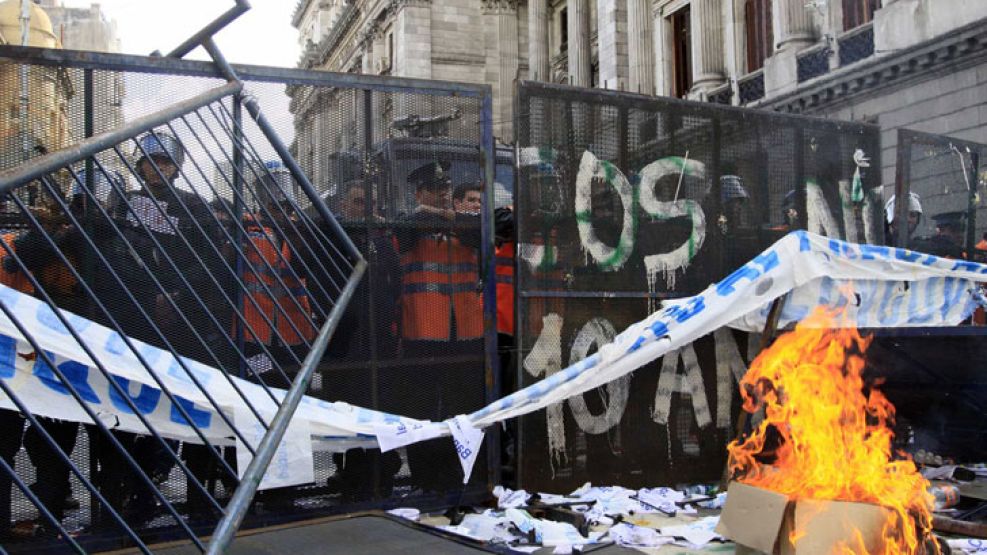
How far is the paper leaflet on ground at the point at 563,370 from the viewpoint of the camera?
4.48 m

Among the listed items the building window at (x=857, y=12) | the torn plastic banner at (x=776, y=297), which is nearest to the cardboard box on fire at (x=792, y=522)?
the torn plastic banner at (x=776, y=297)

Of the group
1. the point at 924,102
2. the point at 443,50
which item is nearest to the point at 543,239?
the point at 924,102

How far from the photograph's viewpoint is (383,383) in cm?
577

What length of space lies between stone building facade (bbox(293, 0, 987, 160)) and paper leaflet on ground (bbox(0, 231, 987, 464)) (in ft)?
19.6

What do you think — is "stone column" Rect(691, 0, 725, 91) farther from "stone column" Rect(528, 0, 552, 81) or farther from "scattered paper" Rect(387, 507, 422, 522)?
"scattered paper" Rect(387, 507, 422, 522)

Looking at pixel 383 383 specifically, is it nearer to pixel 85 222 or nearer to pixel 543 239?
pixel 543 239

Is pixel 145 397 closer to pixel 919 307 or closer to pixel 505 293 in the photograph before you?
pixel 505 293

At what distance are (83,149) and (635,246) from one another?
4.71 metres

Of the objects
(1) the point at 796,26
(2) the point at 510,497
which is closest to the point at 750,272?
(2) the point at 510,497

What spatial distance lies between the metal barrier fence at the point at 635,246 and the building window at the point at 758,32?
2030 cm

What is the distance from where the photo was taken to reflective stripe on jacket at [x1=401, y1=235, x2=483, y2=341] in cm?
593

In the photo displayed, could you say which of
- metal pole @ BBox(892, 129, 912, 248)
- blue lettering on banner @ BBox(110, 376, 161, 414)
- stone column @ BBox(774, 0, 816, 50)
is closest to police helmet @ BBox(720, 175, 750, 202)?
metal pole @ BBox(892, 129, 912, 248)

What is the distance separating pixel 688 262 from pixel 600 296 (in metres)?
0.91

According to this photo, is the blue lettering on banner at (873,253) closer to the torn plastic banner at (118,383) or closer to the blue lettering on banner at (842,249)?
the blue lettering on banner at (842,249)
